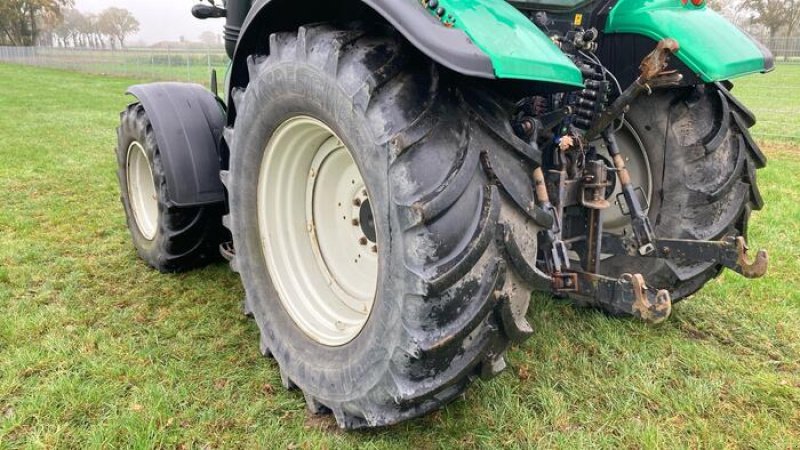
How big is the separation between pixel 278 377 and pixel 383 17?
5.38ft

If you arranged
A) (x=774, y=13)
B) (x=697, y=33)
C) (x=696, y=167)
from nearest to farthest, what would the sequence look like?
1. (x=697, y=33)
2. (x=696, y=167)
3. (x=774, y=13)

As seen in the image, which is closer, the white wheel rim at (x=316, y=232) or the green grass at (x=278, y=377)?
the green grass at (x=278, y=377)

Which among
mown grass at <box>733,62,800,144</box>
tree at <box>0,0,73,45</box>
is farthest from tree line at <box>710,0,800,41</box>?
tree at <box>0,0,73,45</box>

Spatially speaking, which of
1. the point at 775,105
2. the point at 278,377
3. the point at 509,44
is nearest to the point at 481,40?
the point at 509,44

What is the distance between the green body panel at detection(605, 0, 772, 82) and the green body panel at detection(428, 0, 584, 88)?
0.90 metres

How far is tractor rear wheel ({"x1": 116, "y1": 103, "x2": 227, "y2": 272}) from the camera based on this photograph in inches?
136

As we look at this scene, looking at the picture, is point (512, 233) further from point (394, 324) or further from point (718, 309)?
point (718, 309)

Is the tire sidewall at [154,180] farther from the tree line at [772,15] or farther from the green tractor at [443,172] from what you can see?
the tree line at [772,15]

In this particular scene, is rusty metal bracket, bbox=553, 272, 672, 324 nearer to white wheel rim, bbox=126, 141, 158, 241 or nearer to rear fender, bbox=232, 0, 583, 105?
rear fender, bbox=232, 0, 583, 105

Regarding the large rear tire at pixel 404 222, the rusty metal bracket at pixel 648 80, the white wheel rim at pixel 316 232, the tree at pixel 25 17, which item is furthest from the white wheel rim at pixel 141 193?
the tree at pixel 25 17

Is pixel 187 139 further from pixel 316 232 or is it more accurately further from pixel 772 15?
pixel 772 15

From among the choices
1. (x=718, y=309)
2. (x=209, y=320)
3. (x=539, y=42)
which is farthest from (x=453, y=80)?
(x=718, y=309)

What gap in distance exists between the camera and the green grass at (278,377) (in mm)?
2291

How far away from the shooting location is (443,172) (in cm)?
175
